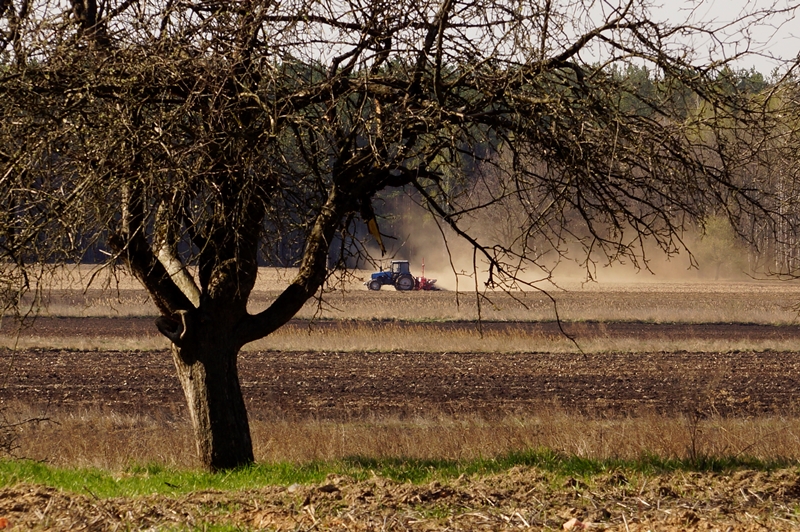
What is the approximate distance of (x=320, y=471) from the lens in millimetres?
7688

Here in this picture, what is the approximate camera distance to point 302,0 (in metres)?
6.73

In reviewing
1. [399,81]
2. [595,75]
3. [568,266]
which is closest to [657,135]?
[595,75]

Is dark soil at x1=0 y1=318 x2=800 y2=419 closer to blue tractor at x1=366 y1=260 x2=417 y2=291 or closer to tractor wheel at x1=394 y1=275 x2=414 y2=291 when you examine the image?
blue tractor at x1=366 y1=260 x2=417 y2=291

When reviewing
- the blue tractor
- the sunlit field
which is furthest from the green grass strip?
the blue tractor

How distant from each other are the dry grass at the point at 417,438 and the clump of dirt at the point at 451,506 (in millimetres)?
1843

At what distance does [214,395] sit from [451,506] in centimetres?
318

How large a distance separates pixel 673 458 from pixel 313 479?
3367 mm

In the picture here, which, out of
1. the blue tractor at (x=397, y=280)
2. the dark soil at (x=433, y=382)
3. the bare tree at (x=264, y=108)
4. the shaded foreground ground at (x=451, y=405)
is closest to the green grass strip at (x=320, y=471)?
the shaded foreground ground at (x=451, y=405)

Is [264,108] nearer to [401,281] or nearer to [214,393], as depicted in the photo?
[214,393]

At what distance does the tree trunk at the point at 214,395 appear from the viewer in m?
8.12

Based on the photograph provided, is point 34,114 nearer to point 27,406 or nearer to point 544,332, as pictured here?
point 27,406

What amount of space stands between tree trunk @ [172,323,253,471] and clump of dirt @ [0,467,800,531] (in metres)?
1.74

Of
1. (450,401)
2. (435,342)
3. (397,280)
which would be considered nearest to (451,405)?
(450,401)

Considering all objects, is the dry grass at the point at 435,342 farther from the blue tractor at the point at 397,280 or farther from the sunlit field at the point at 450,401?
the blue tractor at the point at 397,280
